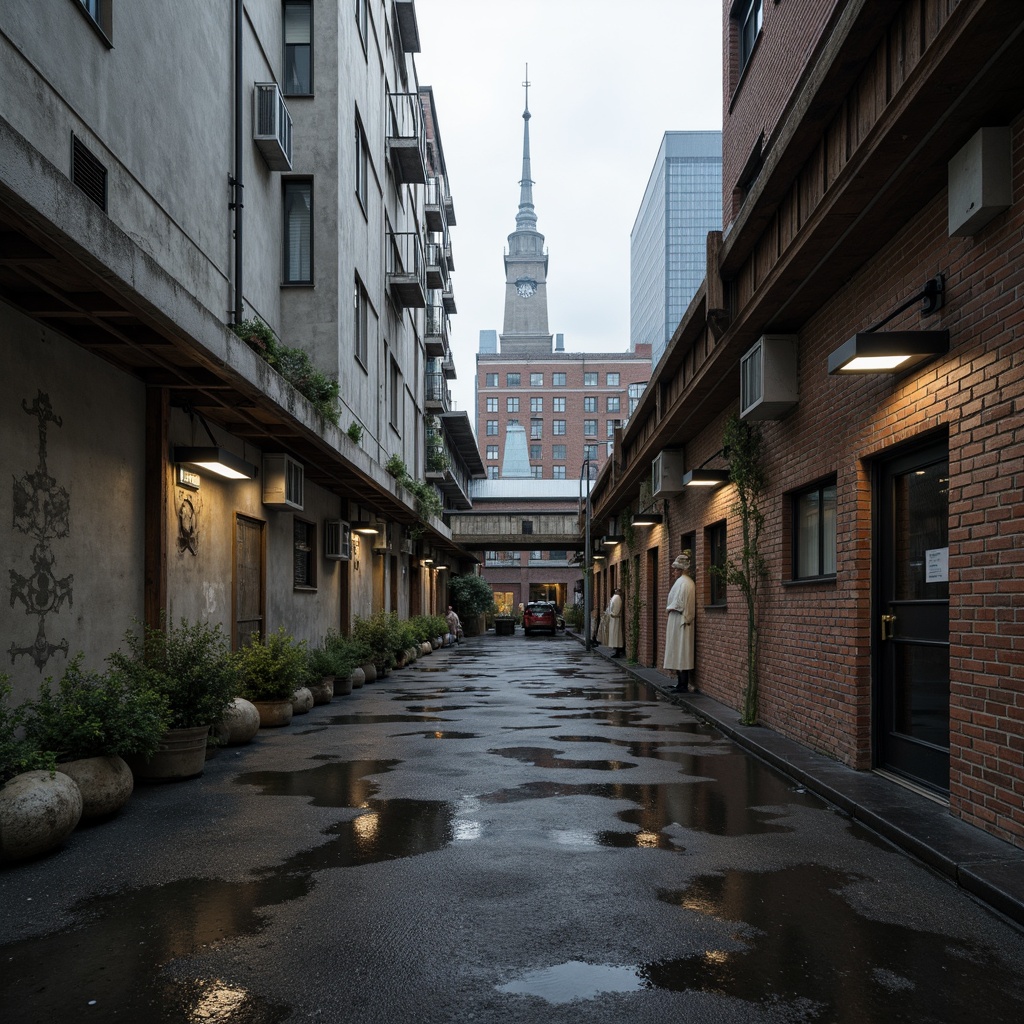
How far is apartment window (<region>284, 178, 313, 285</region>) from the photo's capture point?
692 inches

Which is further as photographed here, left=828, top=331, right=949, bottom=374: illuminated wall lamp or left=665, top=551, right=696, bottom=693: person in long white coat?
left=665, top=551, right=696, bottom=693: person in long white coat

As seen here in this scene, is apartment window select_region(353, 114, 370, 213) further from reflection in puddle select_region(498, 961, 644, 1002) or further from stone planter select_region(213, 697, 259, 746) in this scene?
reflection in puddle select_region(498, 961, 644, 1002)

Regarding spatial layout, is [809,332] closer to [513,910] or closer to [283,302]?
[513,910]

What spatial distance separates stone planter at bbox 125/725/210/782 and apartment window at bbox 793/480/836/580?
5846 mm

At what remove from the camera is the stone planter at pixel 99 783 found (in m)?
6.13

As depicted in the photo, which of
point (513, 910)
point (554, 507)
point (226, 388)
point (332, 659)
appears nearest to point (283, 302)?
point (332, 659)

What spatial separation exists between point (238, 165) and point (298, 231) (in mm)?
4063

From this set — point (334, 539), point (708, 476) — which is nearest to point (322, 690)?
point (334, 539)

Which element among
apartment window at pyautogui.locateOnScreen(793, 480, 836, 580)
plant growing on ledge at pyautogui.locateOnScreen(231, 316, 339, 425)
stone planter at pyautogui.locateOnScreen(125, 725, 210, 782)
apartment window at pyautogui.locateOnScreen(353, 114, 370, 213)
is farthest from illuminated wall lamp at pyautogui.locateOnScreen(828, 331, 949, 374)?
apartment window at pyautogui.locateOnScreen(353, 114, 370, 213)

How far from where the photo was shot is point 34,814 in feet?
17.2

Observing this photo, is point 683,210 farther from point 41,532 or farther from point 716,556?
point 41,532

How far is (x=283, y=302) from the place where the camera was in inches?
686

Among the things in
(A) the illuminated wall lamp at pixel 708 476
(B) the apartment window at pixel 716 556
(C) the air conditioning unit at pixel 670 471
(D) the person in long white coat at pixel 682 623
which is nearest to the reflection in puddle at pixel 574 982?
(A) the illuminated wall lamp at pixel 708 476

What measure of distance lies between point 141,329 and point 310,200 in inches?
451
